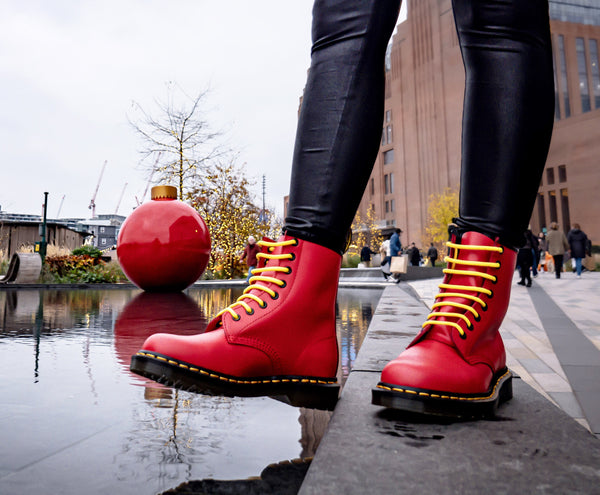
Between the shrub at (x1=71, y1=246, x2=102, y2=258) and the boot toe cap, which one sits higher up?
the shrub at (x1=71, y1=246, x2=102, y2=258)

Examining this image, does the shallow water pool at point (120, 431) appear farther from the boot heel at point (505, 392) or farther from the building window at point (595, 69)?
the building window at point (595, 69)

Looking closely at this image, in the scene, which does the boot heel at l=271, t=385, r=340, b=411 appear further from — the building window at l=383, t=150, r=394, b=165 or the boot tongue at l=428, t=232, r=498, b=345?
the building window at l=383, t=150, r=394, b=165

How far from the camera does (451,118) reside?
4028 centimetres

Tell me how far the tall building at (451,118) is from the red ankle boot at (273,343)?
37.0m

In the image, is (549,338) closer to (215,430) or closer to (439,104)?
(215,430)

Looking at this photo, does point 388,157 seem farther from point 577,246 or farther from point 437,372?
point 437,372

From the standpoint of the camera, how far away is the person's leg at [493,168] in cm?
100

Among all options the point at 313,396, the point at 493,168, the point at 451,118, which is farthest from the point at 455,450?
the point at 451,118

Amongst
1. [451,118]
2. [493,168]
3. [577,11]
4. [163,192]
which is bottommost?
[493,168]

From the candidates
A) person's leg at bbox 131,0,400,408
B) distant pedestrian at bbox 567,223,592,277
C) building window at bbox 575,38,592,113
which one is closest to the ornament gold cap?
person's leg at bbox 131,0,400,408

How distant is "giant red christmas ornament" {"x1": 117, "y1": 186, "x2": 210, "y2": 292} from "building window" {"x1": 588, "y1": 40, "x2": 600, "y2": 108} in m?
45.3

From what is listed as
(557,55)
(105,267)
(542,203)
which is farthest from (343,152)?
(557,55)

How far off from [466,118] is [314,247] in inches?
20.2

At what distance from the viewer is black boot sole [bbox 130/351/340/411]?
91cm
